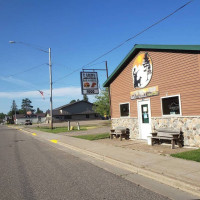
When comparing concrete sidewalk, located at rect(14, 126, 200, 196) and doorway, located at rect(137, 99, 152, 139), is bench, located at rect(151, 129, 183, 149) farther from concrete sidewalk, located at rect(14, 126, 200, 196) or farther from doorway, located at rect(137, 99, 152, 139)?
concrete sidewalk, located at rect(14, 126, 200, 196)

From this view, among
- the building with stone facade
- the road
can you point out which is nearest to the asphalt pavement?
the road

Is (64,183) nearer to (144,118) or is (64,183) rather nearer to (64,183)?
(64,183)

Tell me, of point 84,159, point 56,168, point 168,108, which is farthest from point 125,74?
point 56,168

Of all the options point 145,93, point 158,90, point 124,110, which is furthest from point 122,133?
point 158,90

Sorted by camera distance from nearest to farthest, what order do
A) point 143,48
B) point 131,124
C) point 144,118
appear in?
point 143,48 < point 144,118 < point 131,124

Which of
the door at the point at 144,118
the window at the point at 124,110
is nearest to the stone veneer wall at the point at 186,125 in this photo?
the door at the point at 144,118

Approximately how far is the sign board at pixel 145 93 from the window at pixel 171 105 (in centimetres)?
70

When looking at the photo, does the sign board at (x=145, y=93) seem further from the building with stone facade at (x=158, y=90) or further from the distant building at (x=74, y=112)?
the distant building at (x=74, y=112)

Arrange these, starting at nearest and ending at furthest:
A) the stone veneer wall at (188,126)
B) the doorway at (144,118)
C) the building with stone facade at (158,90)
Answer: the stone veneer wall at (188,126), the building with stone facade at (158,90), the doorway at (144,118)

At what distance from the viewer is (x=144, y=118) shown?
43.5 feet

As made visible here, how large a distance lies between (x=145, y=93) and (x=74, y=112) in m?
57.4

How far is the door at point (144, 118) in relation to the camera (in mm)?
12780

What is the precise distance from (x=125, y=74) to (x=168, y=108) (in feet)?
13.9

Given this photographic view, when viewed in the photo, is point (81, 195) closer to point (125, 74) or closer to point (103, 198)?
point (103, 198)
